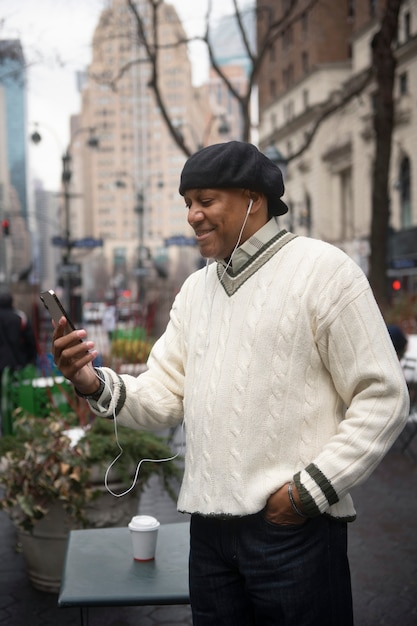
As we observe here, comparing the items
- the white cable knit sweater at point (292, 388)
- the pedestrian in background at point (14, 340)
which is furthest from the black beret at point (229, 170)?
the pedestrian in background at point (14, 340)

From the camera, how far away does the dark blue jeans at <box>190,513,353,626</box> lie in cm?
209

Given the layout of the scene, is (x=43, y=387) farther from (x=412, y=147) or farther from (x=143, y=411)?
(x=412, y=147)

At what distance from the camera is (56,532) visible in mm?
4664

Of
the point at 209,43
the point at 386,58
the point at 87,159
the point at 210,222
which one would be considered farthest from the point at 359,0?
the point at 87,159

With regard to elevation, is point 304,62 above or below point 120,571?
above

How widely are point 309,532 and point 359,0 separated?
4259 centimetres

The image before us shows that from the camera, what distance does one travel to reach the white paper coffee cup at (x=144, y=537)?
3320 millimetres

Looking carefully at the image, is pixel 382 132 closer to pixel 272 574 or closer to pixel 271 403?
pixel 271 403

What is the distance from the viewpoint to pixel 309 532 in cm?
213

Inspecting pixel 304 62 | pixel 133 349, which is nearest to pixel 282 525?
pixel 133 349

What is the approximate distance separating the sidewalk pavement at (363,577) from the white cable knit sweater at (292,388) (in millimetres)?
2538

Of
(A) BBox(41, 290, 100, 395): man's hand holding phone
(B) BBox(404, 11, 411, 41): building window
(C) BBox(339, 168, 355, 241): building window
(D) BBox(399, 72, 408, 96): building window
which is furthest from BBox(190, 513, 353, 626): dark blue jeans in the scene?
(C) BBox(339, 168, 355, 241): building window

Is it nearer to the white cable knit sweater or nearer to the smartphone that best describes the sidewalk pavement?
the white cable knit sweater

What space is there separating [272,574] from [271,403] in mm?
457
